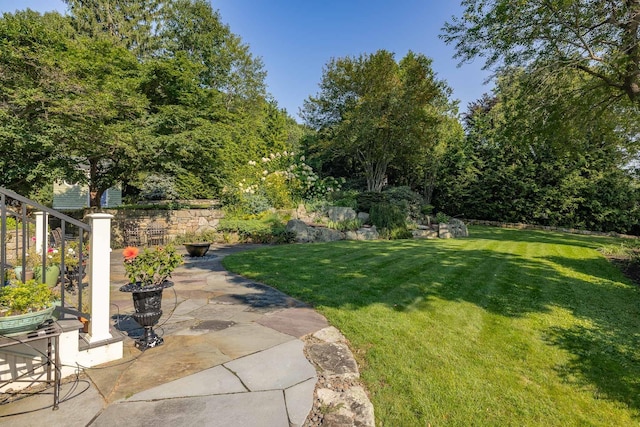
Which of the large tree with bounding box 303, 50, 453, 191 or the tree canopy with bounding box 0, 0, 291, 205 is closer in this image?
the tree canopy with bounding box 0, 0, 291, 205

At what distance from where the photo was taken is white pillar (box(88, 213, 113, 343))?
100.0 inches

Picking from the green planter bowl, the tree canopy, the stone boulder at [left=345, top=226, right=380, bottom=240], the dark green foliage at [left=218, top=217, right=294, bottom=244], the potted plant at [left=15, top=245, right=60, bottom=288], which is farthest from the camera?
the stone boulder at [left=345, top=226, right=380, bottom=240]

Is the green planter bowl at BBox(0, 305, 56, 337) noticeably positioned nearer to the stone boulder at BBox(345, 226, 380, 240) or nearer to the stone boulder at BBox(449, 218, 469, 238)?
the stone boulder at BBox(345, 226, 380, 240)

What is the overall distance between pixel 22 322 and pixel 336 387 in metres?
2.10

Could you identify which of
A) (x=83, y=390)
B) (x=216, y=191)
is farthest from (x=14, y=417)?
(x=216, y=191)

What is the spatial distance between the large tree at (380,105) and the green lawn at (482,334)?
33.3 ft

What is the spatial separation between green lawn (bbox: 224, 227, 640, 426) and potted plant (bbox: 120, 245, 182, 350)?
184cm

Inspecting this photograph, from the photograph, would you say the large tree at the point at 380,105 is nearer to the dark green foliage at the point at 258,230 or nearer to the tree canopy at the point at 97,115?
the tree canopy at the point at 97,115

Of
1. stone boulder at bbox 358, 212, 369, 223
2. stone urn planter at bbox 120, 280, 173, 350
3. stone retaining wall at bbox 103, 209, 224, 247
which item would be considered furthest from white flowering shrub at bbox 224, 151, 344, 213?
stone urn planter at bbox 120, 280, 173, 350

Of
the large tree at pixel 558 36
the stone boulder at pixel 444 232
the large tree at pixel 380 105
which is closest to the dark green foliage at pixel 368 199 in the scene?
the stone boulder at pixel 444 232

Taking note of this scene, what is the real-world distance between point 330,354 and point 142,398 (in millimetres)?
1497

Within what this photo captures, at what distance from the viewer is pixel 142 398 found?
2129 millimetres

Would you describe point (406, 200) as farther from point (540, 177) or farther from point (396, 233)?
point (540, 177)

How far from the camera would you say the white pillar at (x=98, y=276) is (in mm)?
2539
